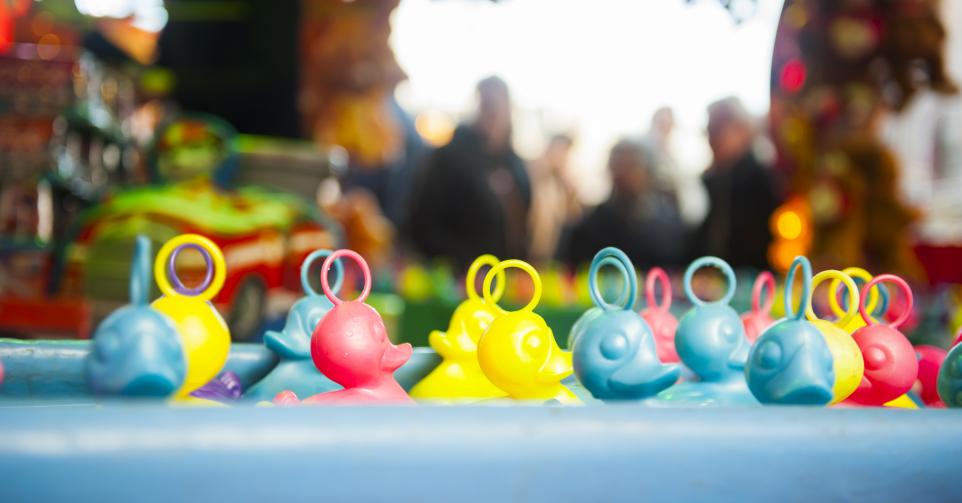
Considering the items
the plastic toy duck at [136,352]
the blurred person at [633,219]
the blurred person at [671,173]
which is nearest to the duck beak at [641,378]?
the plastic toy duck at [136,352]

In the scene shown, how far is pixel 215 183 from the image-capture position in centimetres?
233

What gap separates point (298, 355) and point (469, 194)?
7.97 ft

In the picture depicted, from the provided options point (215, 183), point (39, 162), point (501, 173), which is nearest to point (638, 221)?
point (501, 173)

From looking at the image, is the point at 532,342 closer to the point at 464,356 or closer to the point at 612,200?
the point at 464,356

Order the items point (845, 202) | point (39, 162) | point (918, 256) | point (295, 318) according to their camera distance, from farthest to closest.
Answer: point (918, 256), point (845, 202), point (39, 162), point (295, 318)

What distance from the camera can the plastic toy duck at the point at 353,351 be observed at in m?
0.91

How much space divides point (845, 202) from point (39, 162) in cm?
264

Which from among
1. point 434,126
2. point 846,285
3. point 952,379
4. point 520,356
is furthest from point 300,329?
point 434,126

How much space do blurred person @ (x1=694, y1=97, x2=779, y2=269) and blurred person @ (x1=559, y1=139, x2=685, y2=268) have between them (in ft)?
0.52

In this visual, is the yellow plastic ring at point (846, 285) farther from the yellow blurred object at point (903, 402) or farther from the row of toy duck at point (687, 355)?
the yellow blurred object at point (903, 402)

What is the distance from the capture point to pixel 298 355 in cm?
109

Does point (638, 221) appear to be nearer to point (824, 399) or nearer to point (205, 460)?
point (824, 399)

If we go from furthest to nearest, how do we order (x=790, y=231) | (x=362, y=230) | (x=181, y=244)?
1. (x=362, y=230)
2. (x=790, y=231)
3. (x=181, y=244)

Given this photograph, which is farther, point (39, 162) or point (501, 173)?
point (501, 173)
